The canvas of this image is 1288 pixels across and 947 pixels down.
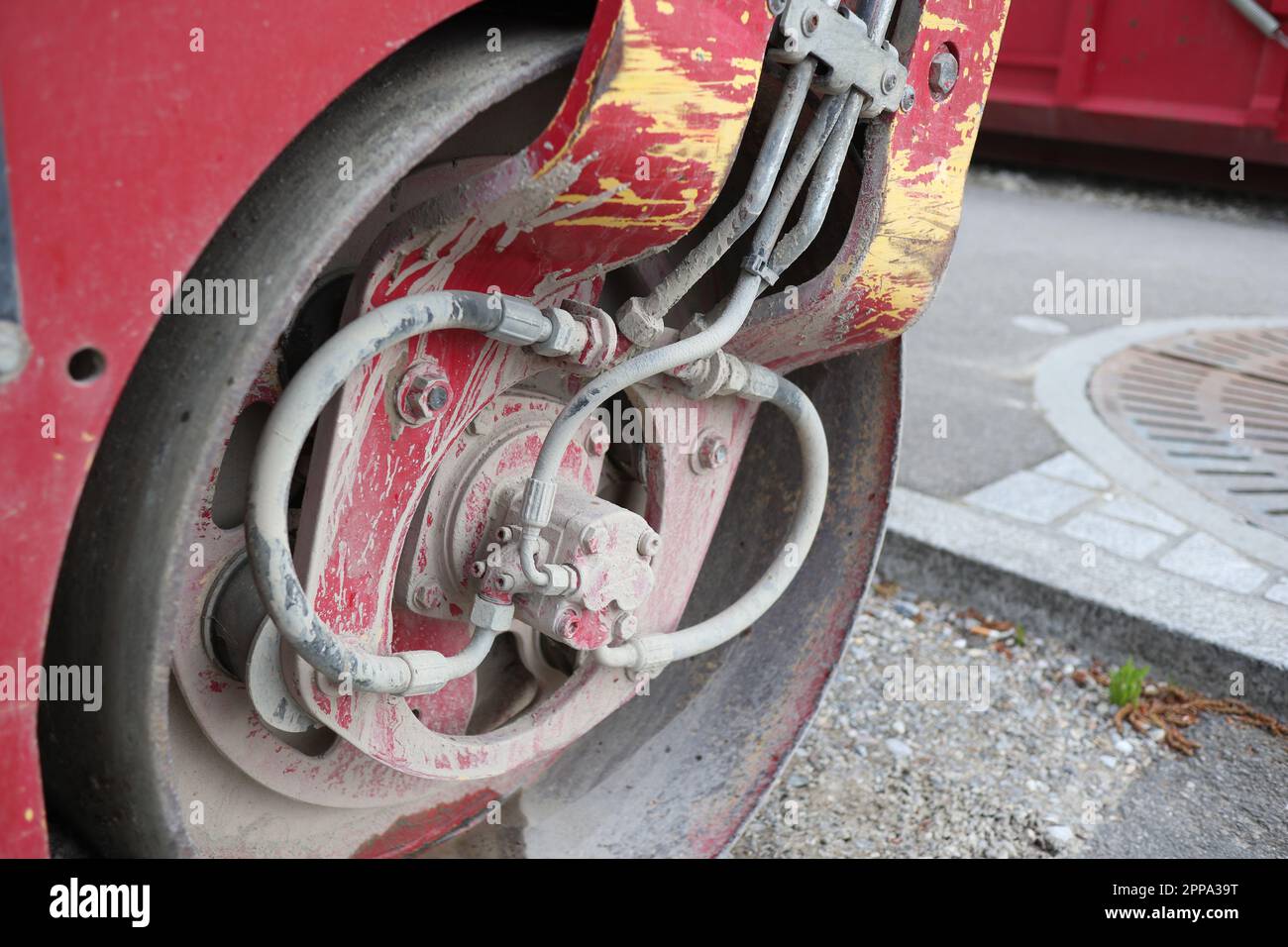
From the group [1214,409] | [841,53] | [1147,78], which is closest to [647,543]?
[841,53]

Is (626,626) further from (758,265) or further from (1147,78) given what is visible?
(1147,78)

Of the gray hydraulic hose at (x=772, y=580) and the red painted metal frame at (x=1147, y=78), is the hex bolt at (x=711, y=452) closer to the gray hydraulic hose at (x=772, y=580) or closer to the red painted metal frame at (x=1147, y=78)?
the gray hydraulic hose at (x=772, y=580)

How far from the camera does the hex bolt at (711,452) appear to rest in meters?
1.51

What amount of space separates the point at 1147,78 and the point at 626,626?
249 inches

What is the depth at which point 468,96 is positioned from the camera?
1.03m

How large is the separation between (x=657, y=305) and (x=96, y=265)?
0.65 metres

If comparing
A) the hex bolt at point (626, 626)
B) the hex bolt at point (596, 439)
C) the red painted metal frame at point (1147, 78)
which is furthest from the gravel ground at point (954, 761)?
the red painted metal frame at point (1147, 78)

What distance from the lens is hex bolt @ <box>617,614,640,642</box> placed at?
135 cm

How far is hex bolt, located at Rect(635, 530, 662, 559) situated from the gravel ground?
2.44ft

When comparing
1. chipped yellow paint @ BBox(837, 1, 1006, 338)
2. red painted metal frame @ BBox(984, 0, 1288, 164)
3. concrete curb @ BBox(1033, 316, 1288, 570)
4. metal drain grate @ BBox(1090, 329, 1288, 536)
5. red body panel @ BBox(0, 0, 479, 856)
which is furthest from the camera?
red painted metal frame @ BBox(984, 0, 1288, 164)

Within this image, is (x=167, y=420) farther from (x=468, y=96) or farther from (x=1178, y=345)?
(x=1178, y=345)

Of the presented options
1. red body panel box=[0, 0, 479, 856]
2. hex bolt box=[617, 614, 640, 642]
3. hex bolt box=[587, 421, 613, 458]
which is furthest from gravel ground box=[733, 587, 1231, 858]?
red body panel box=[0, 0, 479, 856]

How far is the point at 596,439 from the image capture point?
1.40 m

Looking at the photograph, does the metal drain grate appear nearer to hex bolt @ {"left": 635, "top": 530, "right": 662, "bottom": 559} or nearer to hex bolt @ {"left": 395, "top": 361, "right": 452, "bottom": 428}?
hex bolt @ {"left": 635, "top": 530, "right": 662, "bottom": 559}
